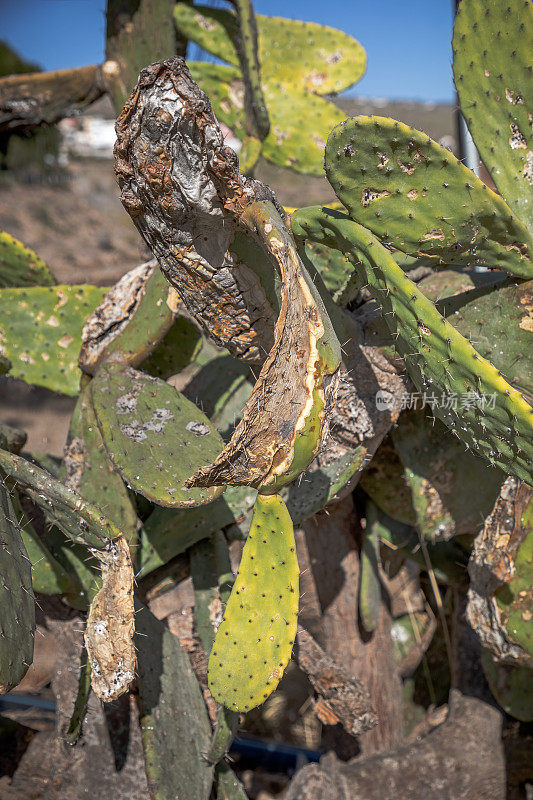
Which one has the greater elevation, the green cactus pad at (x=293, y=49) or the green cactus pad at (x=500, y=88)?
the green cactus pad at (x=293, y=49)

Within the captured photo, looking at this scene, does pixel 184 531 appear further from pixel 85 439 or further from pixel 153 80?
pixel 153 80

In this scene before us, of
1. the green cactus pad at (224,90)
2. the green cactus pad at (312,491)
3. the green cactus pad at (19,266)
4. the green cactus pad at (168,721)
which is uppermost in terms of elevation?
the green cactus pad at (224,90)

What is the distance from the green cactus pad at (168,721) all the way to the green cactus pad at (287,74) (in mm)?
1485

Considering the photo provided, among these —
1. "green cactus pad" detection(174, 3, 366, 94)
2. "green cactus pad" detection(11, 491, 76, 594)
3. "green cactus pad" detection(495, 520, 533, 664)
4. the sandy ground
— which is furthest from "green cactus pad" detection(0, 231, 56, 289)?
the sandy ground

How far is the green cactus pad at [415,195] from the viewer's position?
1035 millimetres

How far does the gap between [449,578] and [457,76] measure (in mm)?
1430

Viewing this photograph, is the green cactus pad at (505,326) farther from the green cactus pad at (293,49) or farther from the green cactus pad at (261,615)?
the green cactus pad at (293,49)

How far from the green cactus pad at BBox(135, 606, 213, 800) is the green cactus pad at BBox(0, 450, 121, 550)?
0.93 ft

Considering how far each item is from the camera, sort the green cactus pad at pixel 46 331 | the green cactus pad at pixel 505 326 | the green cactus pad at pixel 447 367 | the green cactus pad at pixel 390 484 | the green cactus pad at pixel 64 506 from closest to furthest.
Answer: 1. the green cactus pad at pixel 447 367
2. the green cactus pad at pixel 64 506
3. the green cactus pad at pixel 505 326
4. the green cactus pad at pixel 46 331
5. the green cactus pad at pixel 390 484

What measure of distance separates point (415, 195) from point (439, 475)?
758mm

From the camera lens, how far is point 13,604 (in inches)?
41.3

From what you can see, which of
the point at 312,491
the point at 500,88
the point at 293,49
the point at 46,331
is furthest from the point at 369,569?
the point at 293,49

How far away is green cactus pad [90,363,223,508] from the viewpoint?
3.77ft

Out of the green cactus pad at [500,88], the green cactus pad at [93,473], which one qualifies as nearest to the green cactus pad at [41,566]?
the green cactus pad at [93,473]
